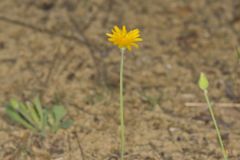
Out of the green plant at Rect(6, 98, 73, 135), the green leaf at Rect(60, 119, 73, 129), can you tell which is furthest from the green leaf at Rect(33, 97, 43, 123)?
the green leaf at Rect(60, 119, 73, 129)

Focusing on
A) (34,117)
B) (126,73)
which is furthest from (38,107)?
(126,73)

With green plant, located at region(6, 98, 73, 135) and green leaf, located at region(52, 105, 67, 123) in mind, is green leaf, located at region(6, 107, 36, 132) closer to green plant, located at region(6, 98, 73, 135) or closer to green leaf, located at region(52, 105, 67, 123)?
green plant, located at region(6, 98, 73, 135)

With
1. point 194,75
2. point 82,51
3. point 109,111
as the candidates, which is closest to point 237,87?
point 194,75

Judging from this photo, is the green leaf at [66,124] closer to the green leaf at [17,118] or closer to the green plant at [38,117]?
the green plant at [38,117]

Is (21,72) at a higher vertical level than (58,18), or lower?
lower

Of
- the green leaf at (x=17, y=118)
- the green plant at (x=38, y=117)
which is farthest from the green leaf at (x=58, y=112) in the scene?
the green leaf at (x=17, y=118)

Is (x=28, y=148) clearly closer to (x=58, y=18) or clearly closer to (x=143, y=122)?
(x=143, y=122)
